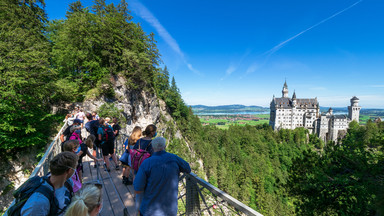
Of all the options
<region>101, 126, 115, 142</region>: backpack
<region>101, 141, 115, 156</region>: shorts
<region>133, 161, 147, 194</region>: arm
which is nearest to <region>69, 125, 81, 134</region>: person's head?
<region>101, 126, 115, 142</region>: backpack

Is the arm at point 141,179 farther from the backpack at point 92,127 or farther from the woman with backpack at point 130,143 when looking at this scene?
the backpack at point 92,127

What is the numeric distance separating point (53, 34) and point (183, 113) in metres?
27.5

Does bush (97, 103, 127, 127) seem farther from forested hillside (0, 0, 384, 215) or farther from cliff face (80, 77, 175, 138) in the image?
forested hillside (0, 0, 384, 215)

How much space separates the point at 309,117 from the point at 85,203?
292ft

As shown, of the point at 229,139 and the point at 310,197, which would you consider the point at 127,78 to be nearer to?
the point at 310,197

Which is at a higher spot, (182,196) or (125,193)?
(182,196)

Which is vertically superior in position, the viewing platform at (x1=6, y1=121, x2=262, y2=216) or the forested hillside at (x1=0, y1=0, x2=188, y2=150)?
the forested hillside at (x1=0, y1=0, x2=188, y2=150)

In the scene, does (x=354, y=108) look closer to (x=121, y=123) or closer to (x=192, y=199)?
(x=121, y=123)

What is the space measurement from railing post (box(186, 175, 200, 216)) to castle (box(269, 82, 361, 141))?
82.3 m

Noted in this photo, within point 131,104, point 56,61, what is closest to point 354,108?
point 131,104

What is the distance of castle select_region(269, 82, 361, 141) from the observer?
62688mm

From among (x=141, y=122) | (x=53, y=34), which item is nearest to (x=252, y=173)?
(x=141, y=122)

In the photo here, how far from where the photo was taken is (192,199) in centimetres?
293

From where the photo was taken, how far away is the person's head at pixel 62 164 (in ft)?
6.07
